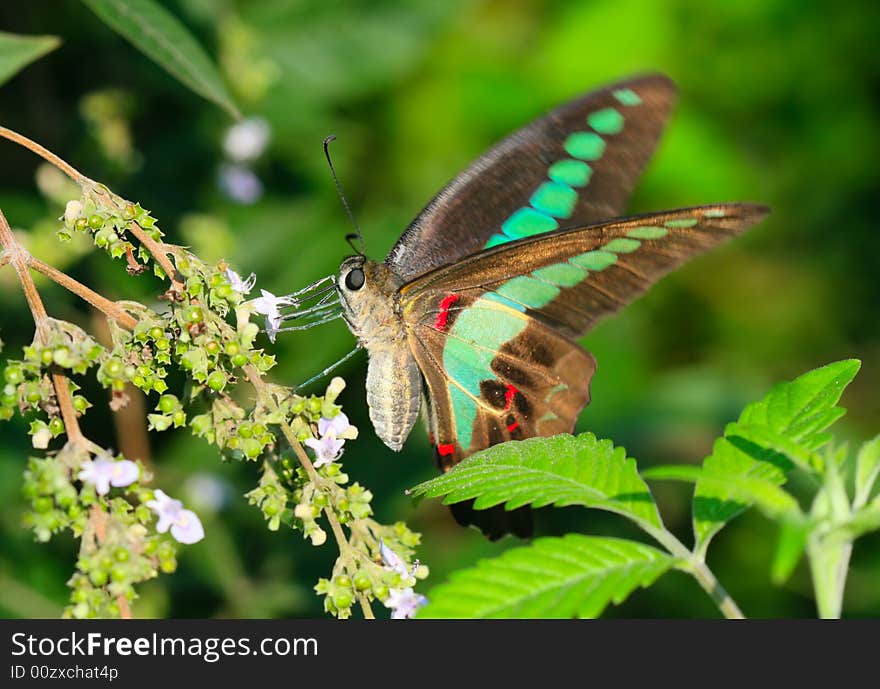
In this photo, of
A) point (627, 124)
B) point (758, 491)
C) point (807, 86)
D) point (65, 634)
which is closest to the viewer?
point (758, 491)

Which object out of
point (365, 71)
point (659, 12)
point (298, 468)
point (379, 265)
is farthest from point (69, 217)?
point (659, 12)

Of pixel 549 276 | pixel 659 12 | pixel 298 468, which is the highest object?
pixel 659 12

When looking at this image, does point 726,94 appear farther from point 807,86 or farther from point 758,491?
point 758,491

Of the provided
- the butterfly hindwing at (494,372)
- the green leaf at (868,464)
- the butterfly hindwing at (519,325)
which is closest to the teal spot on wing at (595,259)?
the butterfly hindwing at (519,325)

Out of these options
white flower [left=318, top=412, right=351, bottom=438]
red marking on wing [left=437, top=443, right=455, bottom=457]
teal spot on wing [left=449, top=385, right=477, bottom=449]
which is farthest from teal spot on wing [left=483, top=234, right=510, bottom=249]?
white flower [left=318, top=412, right=351, bottom=438]

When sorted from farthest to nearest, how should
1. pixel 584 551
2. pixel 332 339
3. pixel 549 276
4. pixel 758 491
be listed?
pixel 332 339, pixel 549 276, pixel 584 551, pixel 758 491

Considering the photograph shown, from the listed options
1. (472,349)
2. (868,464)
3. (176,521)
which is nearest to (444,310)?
(472,349)

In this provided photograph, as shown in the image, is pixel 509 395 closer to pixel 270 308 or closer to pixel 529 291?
pixel 529 291
